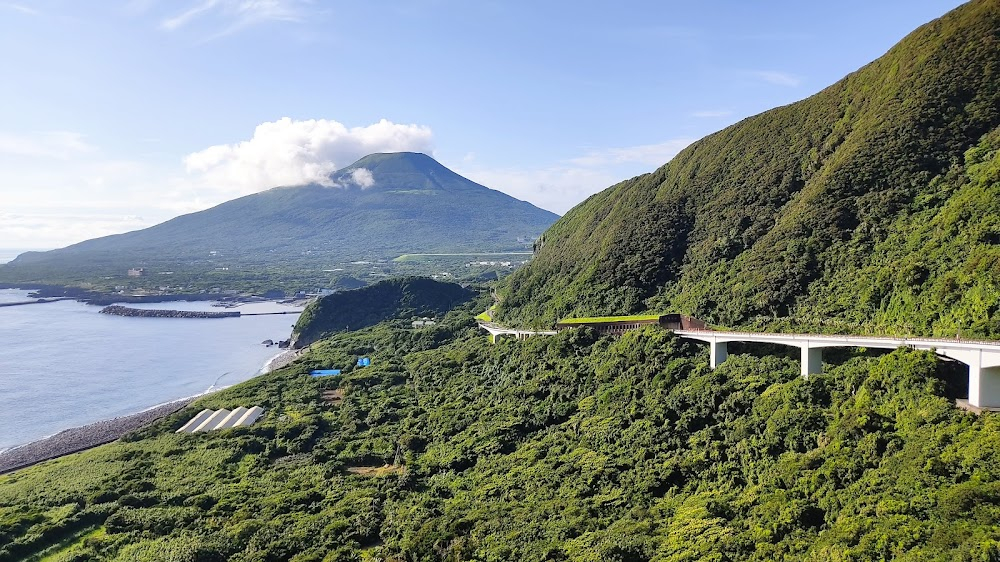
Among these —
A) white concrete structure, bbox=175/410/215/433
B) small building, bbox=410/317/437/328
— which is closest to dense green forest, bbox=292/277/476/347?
small building, bbox=410/317/437/328

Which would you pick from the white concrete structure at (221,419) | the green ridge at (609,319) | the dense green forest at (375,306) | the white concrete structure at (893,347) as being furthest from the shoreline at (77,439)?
the white concrete structure at (893,347)

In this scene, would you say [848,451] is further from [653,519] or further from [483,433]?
[483,433]

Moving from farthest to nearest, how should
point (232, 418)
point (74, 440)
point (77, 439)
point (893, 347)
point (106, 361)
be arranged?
point (106, 361), point (77, 439), point (74, 440), point (232, 418), point (893, 347)

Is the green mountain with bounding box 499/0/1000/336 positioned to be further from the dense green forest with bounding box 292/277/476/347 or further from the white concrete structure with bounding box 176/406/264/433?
the dense green forest with bounding box 292/277/476/347

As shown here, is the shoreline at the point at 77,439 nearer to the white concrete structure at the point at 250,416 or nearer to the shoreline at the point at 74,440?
the shoreline at the point at 74,440

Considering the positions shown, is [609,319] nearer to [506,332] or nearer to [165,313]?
[506,332]

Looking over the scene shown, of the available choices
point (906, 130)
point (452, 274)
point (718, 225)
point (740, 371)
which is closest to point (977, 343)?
point (740, 371)

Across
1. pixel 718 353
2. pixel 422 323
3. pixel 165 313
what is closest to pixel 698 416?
pixel 718 353
